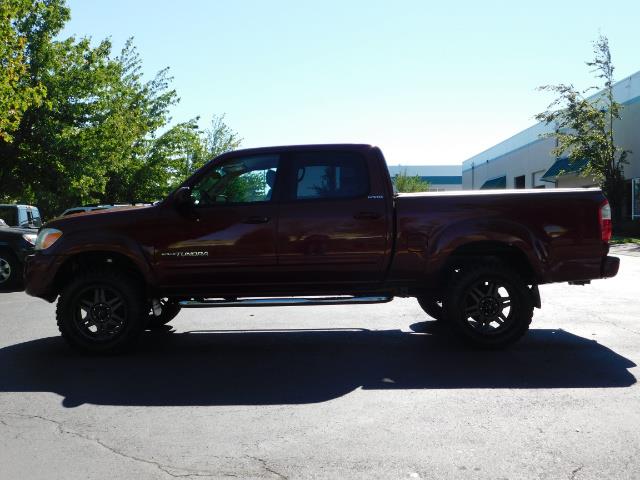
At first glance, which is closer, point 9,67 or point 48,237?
point 48,237

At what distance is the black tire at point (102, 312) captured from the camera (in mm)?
6637

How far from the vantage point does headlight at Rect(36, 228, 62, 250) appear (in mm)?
6754

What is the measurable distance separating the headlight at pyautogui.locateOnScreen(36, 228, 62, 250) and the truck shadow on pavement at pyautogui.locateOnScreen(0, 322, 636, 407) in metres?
1.10

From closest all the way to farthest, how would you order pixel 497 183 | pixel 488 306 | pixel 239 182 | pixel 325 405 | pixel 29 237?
pixel 325 405 < pixel 488 306 < pixel 239 182 < pixel 29 237 < pixel 497 183

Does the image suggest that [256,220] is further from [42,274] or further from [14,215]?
[14,215]

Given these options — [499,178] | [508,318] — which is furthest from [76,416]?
[499,178]

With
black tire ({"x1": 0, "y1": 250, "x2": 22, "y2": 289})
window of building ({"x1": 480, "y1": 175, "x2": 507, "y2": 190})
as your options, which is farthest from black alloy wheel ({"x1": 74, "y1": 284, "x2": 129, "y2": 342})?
window of building ({"x1": 480, "y1": 175, "x2": 507, "y2": 190})

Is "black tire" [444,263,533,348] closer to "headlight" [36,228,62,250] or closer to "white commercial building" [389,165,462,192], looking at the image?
"headlight" [36,228,62,250]

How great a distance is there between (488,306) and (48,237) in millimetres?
4500

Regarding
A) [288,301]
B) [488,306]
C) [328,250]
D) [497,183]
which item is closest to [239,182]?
[328,250]

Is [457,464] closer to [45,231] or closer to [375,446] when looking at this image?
[375,446]

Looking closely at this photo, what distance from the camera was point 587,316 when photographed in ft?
28.7

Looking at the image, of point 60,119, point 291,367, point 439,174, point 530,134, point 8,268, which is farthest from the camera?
point 439,174

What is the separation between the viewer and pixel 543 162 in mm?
46344
